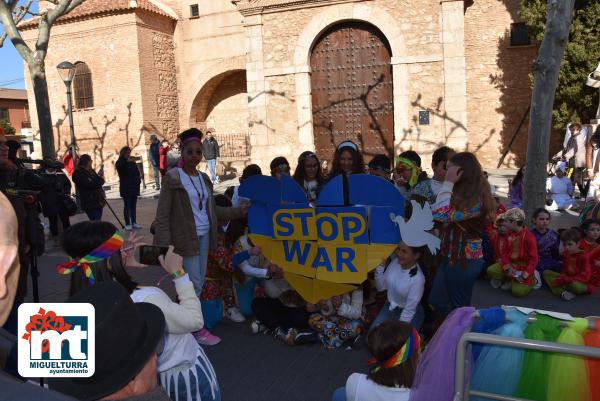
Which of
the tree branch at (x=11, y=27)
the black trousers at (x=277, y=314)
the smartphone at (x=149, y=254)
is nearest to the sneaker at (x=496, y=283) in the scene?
the black trousers at (x=277, y=314)

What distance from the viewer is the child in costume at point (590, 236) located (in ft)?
17.7

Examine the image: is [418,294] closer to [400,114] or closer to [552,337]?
[552,337]

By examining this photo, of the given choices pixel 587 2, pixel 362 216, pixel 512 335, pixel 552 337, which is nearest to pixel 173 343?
pixel 512 335

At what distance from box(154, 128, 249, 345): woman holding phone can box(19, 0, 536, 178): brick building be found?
33.6 ft

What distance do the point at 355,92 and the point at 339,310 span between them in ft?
35.7

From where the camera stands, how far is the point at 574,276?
525cm

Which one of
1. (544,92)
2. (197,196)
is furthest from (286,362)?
(544,92)

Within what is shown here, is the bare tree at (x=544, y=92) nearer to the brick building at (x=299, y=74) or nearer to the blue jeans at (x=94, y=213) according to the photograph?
the blue jeans at (x=94, y=213)

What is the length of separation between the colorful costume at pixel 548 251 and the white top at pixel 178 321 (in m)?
4.62

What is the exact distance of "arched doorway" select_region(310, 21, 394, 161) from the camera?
46.1 feet

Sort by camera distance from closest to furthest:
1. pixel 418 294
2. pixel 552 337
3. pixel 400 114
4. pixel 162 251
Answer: pixel 552 337 → pixel 162 251 → pixel 418 294 → pixel 400 114

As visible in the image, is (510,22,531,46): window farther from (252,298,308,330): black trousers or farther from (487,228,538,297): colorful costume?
(252,298,308,330): black trousers

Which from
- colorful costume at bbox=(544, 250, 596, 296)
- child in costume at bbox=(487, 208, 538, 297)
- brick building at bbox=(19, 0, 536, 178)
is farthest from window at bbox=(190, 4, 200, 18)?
colorful costume at bbox=(544, 250, 596, 296)

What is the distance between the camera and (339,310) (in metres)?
4.20
